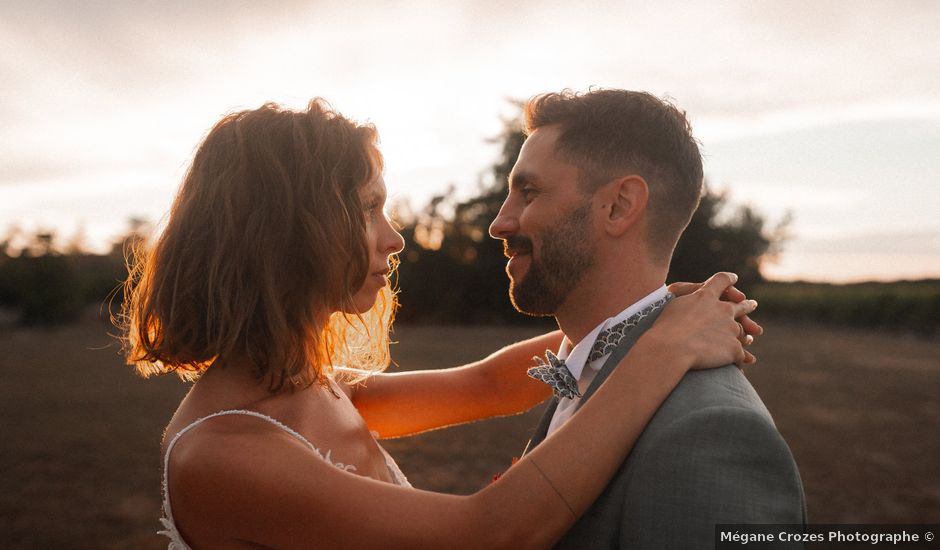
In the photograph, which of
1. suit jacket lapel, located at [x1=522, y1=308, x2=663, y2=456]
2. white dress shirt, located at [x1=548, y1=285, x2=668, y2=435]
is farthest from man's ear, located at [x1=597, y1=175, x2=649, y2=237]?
suit jacket lapel, located at [x1=522, y1=308, x2=663, y2=456]

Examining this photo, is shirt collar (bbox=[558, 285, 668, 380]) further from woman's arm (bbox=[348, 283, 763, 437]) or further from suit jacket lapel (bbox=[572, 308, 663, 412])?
woman's arm (bbox=[348, 283, 763, 437])

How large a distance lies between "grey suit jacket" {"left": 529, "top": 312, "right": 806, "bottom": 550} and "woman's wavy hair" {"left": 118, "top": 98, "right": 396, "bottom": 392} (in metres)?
1.21

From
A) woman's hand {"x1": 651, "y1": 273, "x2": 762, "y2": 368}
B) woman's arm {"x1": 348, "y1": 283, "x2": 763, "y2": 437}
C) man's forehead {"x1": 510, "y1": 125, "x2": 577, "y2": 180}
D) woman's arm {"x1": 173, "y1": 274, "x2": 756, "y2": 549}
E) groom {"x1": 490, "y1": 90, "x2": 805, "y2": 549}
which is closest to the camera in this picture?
woman's arm {"x1": 173, "y1": 274, "x2": 756, "y2": 549}

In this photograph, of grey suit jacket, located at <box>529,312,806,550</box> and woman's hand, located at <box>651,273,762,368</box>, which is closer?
grey suit jacket, located at <box>529,312,806,550</box>

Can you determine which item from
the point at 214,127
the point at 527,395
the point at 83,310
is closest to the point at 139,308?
the point at 214,127

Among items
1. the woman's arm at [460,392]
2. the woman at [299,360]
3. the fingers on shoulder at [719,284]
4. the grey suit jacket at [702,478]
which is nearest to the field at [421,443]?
the woman's arm at [460,392]

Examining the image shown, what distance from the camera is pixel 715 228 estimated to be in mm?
30469

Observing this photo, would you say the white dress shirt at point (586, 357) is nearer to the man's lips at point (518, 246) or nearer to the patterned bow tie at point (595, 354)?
the patterned bow tie at point (595, 354)

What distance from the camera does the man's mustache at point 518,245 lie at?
301 cm

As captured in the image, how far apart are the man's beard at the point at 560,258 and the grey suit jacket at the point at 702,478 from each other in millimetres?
887

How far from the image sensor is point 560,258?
293 cm

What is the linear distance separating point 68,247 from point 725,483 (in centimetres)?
3548

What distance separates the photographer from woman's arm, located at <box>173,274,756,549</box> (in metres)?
2.12

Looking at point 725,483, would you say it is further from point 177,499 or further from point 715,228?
point 715,228
